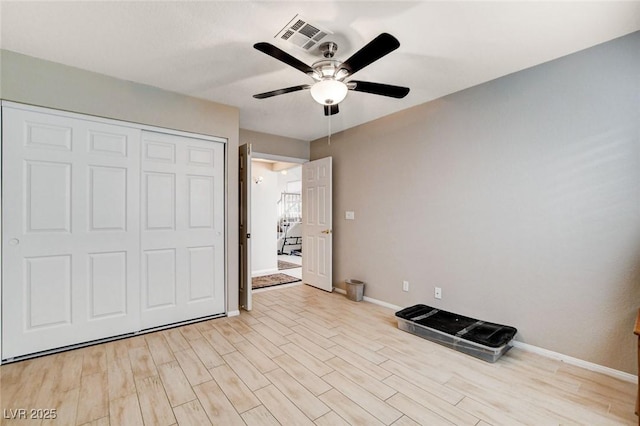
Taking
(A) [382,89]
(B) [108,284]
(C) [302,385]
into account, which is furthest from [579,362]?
(B) [108,284]

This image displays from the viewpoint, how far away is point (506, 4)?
1830mm

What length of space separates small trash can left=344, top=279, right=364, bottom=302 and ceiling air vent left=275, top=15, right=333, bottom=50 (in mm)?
3177

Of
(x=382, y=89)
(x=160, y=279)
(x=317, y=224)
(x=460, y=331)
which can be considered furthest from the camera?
(x=317, y=224)

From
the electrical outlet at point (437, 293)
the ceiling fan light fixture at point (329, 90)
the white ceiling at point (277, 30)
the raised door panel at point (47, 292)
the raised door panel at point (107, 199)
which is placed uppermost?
the white ceiling at point (277, 30)

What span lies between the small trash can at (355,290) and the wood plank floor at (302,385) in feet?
3.90

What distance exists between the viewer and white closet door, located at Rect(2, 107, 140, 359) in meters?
2.43

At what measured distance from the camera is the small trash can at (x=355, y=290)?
4.17 meters

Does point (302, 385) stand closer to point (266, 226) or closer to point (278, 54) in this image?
point (278, 54)

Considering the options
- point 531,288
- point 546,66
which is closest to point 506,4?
point 546,66

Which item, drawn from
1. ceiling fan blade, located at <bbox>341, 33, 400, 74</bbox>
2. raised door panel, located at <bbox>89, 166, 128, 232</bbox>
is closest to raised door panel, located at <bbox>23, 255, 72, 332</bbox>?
raised door panel, located at <bbox>89, 166, 128, 232</bbox>

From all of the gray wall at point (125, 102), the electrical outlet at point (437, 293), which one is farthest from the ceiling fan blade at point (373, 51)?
the electrical outlet at point (437, 293)

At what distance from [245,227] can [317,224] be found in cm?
150

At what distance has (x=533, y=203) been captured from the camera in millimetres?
2643

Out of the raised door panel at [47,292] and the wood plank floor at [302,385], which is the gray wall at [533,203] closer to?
the wood plank floor at [302,385]
